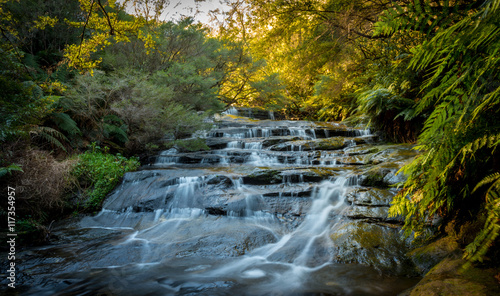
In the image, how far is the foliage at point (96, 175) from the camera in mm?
6113

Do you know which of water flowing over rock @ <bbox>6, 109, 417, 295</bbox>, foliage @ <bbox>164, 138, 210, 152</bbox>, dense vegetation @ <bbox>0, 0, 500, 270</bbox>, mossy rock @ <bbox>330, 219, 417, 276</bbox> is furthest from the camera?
foliage @ <bbox>164, 138, 210, 152</bbox>

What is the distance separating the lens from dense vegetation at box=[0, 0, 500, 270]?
1.68 metres

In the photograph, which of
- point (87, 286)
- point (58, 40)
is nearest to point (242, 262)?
point (87, 286)

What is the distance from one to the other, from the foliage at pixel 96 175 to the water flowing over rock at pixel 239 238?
254 mm

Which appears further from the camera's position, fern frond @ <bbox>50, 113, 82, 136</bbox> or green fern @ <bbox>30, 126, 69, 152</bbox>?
fern frond @ <bbox>50, 113, 82, 136</bbox>

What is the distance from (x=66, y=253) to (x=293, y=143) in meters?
7.52

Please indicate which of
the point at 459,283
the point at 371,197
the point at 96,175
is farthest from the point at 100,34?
the point at 459,283

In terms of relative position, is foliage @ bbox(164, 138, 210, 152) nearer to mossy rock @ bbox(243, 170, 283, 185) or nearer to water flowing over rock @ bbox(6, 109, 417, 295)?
water flowing over rock @ bbox(6, 109, 417, 295)

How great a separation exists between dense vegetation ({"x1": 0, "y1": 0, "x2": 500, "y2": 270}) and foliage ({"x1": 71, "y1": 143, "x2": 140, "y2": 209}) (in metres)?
0.06

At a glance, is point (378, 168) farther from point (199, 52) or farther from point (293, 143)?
point (199, 52)

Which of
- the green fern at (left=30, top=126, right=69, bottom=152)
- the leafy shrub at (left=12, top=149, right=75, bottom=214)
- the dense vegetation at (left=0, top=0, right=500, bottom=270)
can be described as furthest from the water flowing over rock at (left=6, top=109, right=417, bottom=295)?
the green fern at (left=30, top=126, right=69, bottom=152)

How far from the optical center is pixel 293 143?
9.48 m

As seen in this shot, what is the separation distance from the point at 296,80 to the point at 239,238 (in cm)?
610

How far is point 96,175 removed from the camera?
21.6ft
